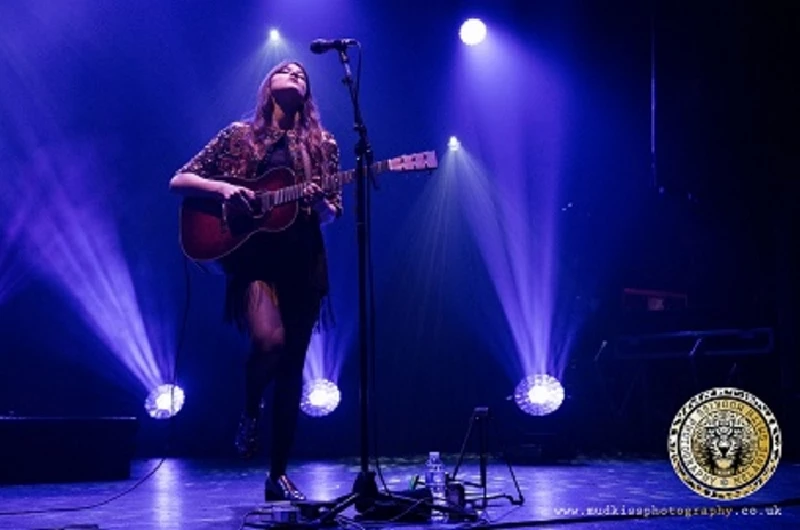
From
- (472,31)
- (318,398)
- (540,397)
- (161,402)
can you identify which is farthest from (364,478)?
(472,31)

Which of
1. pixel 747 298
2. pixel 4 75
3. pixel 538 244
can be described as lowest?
pixel 747 298

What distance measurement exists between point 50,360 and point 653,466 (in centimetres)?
536

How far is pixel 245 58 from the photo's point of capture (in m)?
8.66

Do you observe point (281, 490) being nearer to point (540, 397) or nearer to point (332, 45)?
point (332, 45)

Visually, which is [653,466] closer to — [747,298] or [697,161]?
[747,298]

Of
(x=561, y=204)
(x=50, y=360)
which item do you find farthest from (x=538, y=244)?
(x=50, y=360)

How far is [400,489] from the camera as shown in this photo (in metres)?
4.70

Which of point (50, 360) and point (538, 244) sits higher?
point (538, 244)

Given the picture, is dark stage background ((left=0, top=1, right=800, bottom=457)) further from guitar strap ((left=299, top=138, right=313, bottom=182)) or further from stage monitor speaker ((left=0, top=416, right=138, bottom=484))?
guitar strap ((left=299, top=138, right=313, bottom=182))

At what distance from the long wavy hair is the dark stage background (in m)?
3.59

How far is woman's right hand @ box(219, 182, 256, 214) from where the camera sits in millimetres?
3574

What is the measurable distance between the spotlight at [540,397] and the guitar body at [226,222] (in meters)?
3.96

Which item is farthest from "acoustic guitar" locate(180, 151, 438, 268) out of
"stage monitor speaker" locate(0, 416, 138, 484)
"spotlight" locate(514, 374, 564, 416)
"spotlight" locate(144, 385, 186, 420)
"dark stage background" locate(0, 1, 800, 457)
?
"spotlight" locate(144, 385, 186, 420)

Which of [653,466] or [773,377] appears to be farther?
[773,377]
